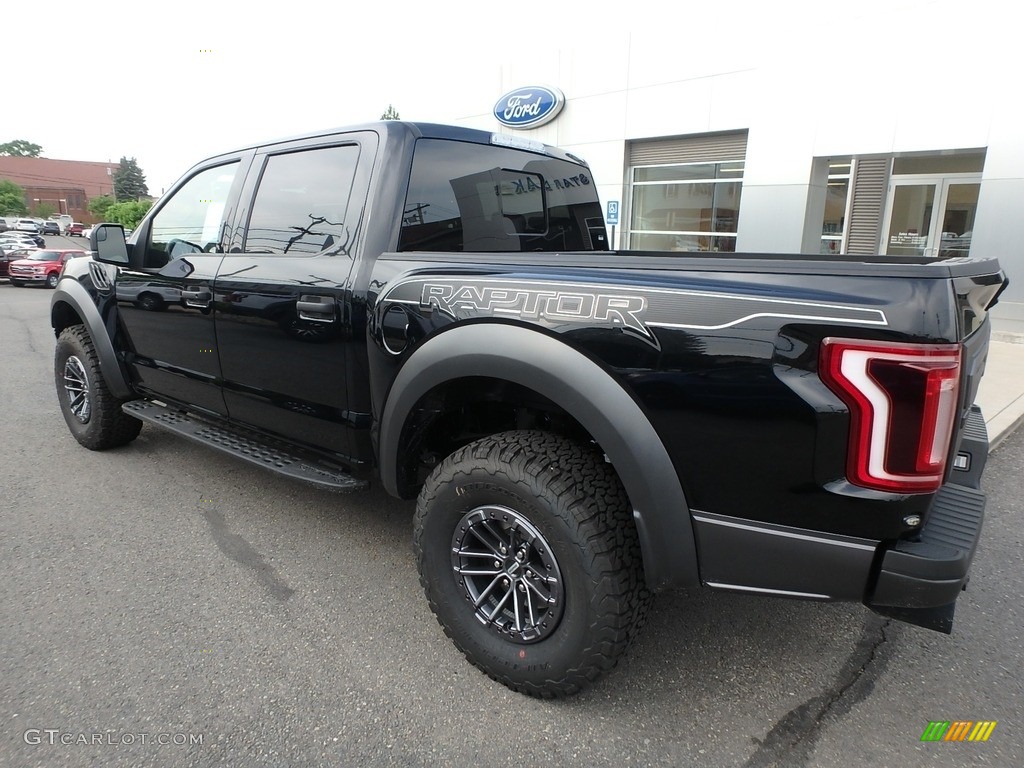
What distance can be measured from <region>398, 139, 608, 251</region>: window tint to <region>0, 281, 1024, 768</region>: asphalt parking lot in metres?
1.59

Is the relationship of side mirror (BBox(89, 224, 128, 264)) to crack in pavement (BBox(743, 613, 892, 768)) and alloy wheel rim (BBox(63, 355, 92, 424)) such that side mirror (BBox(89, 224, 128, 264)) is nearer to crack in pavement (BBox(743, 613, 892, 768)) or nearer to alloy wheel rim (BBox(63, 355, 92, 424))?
alloy wheel rim (BBox(63, 355, 92, 424))

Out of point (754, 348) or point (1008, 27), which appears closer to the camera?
point (754, 348)

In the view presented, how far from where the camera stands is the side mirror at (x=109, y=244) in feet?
12.0

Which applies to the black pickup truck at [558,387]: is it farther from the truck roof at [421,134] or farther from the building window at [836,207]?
the building window at [836,207]

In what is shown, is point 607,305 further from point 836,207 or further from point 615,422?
point 836,207

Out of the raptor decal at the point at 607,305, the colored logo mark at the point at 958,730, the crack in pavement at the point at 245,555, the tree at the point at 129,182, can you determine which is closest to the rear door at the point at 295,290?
the raptor decal at the point at 607,305

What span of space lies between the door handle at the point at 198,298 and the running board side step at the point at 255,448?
68cm

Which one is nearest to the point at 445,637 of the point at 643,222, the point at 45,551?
the point at 45,551

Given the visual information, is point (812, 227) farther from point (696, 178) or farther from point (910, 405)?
point (910, 405)

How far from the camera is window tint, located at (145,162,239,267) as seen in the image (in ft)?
11.2

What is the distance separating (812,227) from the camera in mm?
11234

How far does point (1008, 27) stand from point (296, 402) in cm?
1078

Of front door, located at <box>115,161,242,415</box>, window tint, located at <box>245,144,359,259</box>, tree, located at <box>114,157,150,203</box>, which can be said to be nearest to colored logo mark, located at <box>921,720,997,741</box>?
window tint, located at <box>245,144,359,259</box>

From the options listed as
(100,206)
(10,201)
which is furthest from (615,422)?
(10,201)
